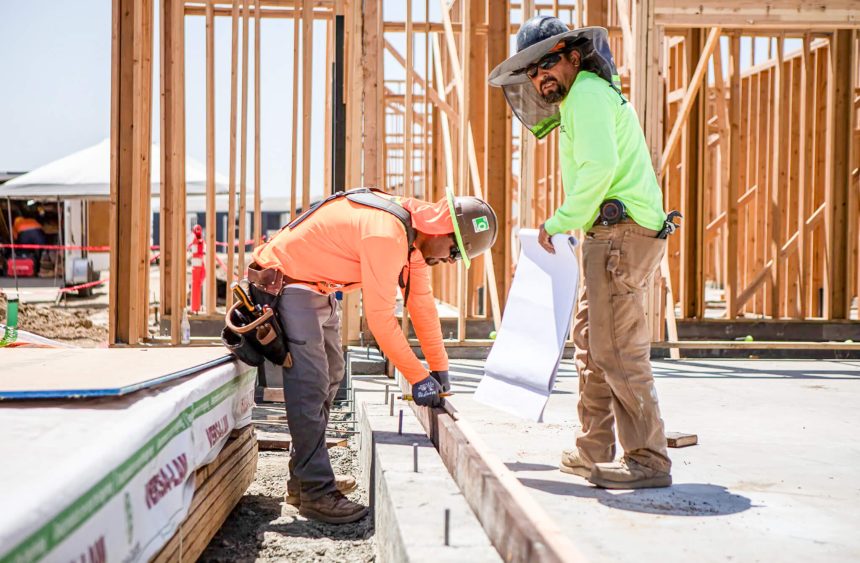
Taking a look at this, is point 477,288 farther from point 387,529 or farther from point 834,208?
point 387,529

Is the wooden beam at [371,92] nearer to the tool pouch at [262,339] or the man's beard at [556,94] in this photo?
the tool pouch at [262,339]

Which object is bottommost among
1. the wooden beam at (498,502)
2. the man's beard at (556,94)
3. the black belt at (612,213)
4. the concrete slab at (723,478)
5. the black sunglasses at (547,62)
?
the concrete slab at (723,478)

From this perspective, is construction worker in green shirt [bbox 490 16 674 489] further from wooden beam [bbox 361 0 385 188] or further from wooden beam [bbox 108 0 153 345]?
wooden beam [bbox 108 0 153 345]

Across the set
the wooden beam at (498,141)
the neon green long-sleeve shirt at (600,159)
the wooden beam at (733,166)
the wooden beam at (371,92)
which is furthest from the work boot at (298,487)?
the wooden beam at (733,166)

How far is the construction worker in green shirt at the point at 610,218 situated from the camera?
10.5 ft

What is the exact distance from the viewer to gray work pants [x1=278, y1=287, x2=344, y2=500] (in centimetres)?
343

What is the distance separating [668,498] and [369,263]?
4.50ft

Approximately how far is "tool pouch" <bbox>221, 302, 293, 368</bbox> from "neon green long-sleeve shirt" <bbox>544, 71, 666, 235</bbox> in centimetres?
110

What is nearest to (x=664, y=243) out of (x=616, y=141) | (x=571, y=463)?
(x=616, y=141)

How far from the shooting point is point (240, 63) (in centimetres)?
764

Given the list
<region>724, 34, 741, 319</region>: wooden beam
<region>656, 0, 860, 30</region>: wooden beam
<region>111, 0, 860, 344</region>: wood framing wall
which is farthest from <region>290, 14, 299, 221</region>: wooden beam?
<region>724, 34, 741, 319</region>: wooden beam

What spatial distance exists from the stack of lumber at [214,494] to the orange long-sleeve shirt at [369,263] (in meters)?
0.75

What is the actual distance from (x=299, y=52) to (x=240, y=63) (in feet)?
1.89

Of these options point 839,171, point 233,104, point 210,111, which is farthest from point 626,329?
point 839,171
